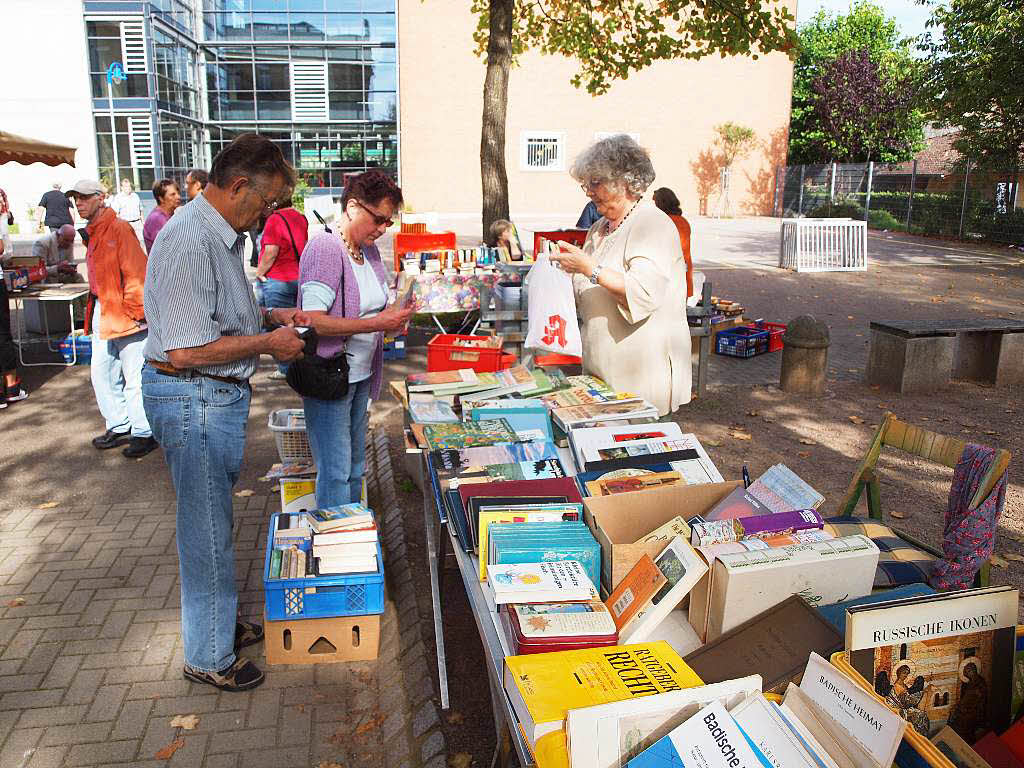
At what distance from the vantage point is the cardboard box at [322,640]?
346 cm

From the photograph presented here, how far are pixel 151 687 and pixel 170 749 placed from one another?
0.45 m

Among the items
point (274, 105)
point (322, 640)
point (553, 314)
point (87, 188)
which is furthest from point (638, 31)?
point (274, 105)

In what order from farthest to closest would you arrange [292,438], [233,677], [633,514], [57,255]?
[57,255] → [292,438] → [233,677] → [633,514]

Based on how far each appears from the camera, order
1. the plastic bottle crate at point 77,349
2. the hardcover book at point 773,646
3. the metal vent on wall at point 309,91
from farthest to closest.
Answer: the metal vent on wall at point 309,91 < the plastic bottle crate at point 77,349 < the hardcover book at point 773,646

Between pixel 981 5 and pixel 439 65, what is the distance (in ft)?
55.9

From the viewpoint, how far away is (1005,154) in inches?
864

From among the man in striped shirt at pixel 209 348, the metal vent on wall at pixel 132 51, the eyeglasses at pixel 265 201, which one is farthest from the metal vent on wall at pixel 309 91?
the man in striped shirt at pixel 209 348

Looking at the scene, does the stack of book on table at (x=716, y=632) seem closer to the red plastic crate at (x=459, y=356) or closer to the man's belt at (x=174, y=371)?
the man's belt at (x=174, y=371)

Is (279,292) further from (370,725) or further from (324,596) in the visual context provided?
(370,725)

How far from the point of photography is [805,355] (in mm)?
7625

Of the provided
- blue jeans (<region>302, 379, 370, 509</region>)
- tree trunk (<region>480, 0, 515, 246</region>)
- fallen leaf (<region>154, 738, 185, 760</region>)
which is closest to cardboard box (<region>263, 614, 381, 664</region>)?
fallen leaf (<region>154, 738, 185, 760</region>)

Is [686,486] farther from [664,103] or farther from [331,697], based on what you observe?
[664,103]

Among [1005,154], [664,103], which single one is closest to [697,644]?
[1005,154]

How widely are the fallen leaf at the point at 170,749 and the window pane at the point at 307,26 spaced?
3083 centimetres
